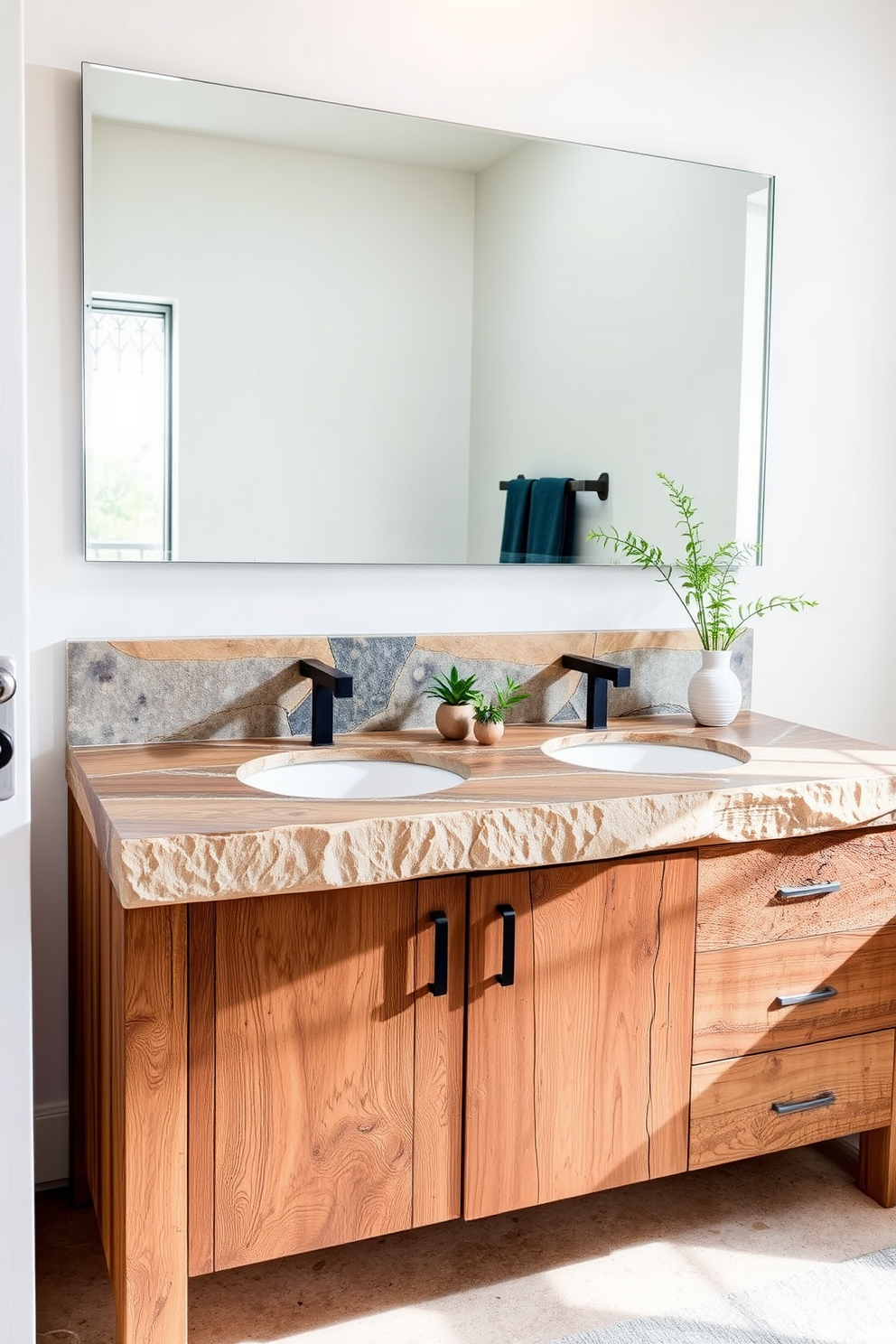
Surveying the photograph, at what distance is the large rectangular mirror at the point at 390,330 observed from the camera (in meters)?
1.84

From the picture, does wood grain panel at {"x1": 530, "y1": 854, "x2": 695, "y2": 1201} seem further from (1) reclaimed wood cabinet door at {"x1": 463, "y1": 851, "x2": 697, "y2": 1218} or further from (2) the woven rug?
(2) the woven rug

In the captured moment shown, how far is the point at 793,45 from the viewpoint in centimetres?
232

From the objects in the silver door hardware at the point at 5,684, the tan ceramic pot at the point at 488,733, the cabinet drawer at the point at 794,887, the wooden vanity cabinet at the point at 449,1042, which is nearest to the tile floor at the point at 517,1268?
the wooden vanity cabinet at the point at 449,1042

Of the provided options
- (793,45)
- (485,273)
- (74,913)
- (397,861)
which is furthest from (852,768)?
(793,45)

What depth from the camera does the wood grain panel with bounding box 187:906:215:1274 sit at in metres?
1.42

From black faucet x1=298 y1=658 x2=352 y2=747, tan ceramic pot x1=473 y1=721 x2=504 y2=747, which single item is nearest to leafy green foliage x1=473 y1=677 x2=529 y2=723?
tan ceramic pot x1=473 y1=721 x2=504 y2=747

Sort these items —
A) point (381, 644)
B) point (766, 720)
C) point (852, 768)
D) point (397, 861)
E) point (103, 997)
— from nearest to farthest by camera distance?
point (397, 861) → point (103, 997) → point (852, 768) → point (381, 644) → point (766, 720)

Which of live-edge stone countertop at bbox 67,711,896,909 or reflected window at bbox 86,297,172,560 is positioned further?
reflected window at bbox 86,297,172,560

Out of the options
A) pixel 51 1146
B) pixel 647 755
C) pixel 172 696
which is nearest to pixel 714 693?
pixel 647 755

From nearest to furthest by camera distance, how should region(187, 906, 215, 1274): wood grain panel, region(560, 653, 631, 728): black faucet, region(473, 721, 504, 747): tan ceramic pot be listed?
1. region(187, 906, 215, 1274): wood grain panel
2. region(473, 721, 504, 747): tan ceramic pot
3. region(560, 653, 631, 728): black faucet

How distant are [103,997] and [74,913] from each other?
12.5 inches

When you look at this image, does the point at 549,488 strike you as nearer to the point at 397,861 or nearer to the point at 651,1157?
the point at 397,861

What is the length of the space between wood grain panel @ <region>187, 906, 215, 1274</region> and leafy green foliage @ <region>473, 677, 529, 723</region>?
2.12 ft

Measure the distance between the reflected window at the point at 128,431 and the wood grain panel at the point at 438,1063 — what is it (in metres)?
Answer: 0.75
